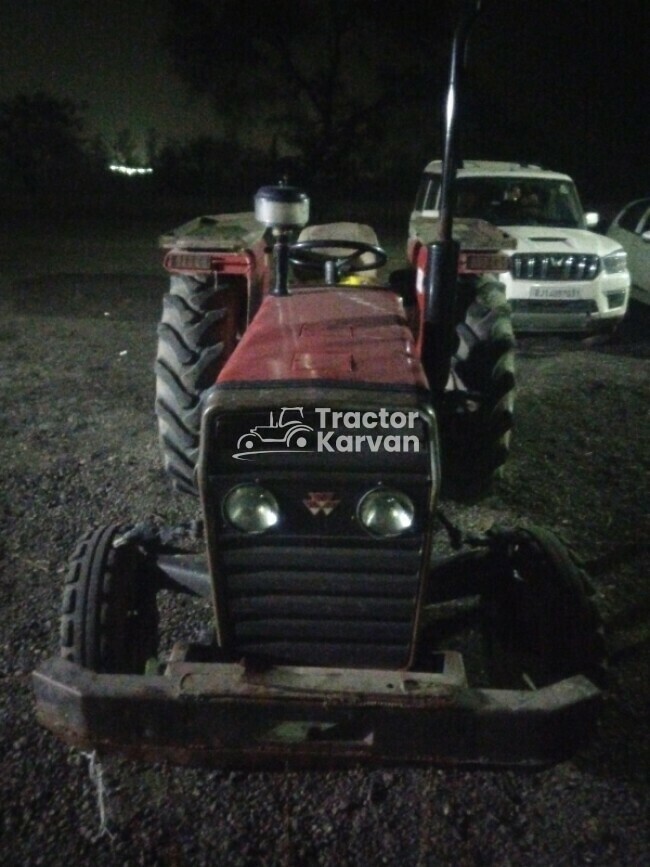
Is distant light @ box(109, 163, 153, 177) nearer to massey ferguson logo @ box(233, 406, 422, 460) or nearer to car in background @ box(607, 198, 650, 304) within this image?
car in background @ box(607, 198, 650, 304)

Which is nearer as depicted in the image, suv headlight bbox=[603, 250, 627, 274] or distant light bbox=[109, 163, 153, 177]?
suv headlight bbox=[603, 250, 627, 274]

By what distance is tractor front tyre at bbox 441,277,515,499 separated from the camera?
4.83 m

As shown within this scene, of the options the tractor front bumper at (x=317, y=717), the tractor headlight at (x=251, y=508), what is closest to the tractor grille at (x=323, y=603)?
the tractor headlight at (x=251, y=508)

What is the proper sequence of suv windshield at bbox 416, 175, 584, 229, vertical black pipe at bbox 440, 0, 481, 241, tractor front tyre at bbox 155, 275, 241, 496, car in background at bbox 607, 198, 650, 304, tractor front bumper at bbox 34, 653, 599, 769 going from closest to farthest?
1. tractor front bumper at bbox 34, 653, 599, 769
2. vertical black pipe at bbox 440, 0, 481, 241
3. tractor front tyre at bbox 155, 275, 241, 496
4. suv windshield at bbox 416, 175, 584, 229
5. car in background at bbox 607, 198, 650, 304

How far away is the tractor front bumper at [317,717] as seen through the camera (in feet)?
8.05

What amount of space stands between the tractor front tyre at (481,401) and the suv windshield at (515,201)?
4.67 meters

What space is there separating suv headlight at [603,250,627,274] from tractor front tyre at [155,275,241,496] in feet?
17.3

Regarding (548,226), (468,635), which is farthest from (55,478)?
(548,226)

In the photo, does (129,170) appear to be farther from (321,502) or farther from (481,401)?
(321,502)

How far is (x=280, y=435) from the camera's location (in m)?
2.51

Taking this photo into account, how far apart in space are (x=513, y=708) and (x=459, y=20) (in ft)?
7.90

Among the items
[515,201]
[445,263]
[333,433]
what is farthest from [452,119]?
[515,201]

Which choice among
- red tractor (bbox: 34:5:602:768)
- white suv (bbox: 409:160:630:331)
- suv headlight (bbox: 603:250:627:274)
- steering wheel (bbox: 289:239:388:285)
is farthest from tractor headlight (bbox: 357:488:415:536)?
suv headlight (bbox: 603:250:627:274)

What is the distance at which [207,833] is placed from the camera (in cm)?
277
